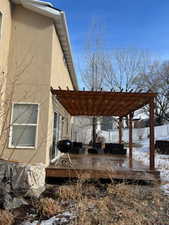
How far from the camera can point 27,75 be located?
675 cm

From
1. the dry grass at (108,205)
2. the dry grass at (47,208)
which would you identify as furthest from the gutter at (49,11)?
the dry grass at (47,208)

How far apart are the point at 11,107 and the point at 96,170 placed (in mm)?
3698

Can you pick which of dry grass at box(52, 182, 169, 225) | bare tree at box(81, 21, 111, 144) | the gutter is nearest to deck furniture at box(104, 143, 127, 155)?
bare tree at box(81, 21, 111, 144)

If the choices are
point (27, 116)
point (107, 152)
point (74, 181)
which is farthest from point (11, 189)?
point (107, 152)

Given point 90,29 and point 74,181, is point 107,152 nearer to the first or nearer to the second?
point 74,181

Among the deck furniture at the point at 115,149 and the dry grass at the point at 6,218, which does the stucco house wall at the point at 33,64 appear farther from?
the deck furniture at the point at 115,149

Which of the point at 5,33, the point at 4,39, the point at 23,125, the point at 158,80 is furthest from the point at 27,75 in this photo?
the point at 158,80

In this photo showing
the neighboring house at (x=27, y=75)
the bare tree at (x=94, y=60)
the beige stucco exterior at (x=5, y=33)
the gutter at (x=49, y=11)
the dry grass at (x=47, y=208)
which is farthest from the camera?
the bare tree at (x=94, y=60)

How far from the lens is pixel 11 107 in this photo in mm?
6555

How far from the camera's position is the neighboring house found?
20.9 feet

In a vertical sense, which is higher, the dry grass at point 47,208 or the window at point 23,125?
the window at point 23,125

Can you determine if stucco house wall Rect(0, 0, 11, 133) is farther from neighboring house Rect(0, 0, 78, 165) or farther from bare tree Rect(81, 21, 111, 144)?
bare tree Rect(81, 21, 111, 144)

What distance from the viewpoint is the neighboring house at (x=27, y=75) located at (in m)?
6.38

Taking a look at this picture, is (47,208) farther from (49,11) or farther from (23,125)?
(49,11)
